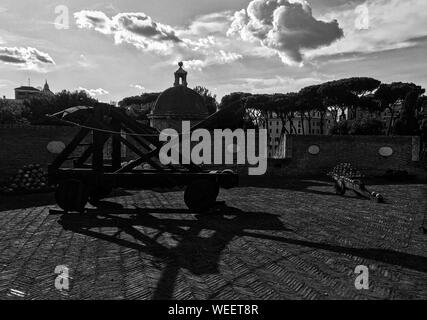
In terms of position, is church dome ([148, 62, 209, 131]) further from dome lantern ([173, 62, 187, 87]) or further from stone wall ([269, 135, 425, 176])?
stone wall ([269, 135, 425, 176])

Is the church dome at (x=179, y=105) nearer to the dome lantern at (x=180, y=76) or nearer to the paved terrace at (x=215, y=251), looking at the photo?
the dome lantern at (x=180, y=76)

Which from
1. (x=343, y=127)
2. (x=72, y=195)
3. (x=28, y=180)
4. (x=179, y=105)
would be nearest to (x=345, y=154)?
(x=179, y=105)

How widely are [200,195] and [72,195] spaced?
3.27 meters

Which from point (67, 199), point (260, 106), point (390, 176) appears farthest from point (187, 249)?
point (260, 106)

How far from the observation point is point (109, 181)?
864 cm

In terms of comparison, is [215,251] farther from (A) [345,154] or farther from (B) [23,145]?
(A) [345,154]

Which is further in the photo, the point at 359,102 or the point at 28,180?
the point at 359,102

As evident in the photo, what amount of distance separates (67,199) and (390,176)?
16538mm

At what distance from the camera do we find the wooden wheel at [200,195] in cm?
860

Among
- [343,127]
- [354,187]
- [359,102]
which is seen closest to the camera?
[354,187]

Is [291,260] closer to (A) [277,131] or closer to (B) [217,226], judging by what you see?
(B) [217,226]

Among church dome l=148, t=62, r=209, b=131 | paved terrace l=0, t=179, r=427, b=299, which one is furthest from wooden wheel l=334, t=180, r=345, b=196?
church dome l=148, t=62, r=209, b=131

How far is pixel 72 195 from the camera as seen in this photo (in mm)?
8539

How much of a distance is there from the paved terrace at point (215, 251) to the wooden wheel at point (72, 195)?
0.25m
